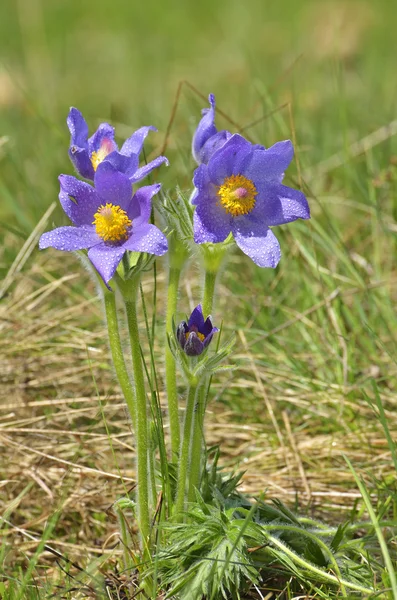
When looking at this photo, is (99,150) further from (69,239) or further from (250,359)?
(250,359)

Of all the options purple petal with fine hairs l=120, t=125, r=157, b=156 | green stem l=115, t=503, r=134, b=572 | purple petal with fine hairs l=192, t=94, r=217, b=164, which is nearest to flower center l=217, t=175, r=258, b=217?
purple petal with fine hairs l=192, t=94, r=217, b=164

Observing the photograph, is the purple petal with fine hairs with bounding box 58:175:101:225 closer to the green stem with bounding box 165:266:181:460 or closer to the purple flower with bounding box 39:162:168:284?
the purple flower with bounding box 39:162:168:284

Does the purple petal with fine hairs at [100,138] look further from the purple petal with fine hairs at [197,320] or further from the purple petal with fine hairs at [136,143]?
the purple petal with fine hairs at [197,320]

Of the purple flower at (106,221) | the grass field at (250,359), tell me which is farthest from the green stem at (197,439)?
the purple flower at (106,221)

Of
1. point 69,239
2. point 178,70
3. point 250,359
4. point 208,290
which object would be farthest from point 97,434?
point 178,70

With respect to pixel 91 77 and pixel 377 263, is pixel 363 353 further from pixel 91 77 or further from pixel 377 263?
pixel 91 77
